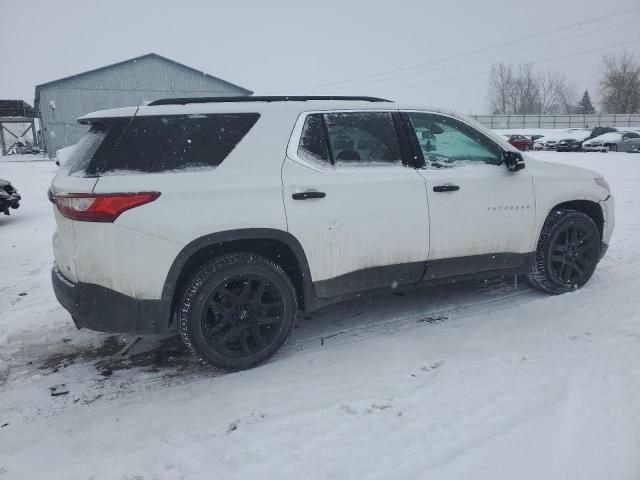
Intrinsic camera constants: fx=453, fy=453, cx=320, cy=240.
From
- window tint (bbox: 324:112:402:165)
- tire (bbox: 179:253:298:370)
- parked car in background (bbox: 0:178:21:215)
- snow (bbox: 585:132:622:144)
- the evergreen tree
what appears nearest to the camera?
tire (bbox: 179:253:298:370)

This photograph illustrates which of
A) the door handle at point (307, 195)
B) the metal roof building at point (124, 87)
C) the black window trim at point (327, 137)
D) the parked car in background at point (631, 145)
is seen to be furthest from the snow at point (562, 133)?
the door handle at point (307, 195)

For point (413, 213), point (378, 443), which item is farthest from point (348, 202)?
point (378, 443)

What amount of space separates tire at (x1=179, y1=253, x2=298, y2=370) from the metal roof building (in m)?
29.9

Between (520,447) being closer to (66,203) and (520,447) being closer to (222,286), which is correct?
(222,286)

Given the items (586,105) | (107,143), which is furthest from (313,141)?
(586,105)

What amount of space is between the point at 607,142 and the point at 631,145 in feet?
4.55

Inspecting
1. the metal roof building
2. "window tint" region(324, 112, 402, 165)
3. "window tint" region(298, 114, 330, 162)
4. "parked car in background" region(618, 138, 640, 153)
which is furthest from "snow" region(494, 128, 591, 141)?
"window tint" region(298, 114, 330, 162)

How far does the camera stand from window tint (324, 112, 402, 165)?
337 centimetres

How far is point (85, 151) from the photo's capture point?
118 inches

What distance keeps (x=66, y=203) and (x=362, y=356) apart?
2.22 m

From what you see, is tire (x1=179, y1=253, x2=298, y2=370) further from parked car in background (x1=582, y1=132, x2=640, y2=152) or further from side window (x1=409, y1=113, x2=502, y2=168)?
parked car in background (x1=582, y1=132, x2=640, y2=152)

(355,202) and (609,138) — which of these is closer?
(355,202)

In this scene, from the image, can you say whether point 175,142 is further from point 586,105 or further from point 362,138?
point 586,105

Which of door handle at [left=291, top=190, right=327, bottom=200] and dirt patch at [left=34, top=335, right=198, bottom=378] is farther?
dirt patch at [left=34, top=335, right=198, bottom=378]
